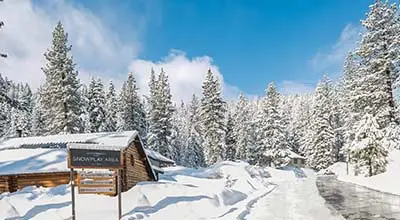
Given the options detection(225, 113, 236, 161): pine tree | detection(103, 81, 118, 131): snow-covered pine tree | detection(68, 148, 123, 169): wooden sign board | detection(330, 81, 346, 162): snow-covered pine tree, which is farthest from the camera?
detection(330, 81, 346, 162): snow-covered pine tree

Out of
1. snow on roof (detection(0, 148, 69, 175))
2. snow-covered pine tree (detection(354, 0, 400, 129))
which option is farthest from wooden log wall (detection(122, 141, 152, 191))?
snow-covered pine tree (detection(354, 0, 400, 129))

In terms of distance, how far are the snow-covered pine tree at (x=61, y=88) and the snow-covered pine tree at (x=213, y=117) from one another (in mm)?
21948

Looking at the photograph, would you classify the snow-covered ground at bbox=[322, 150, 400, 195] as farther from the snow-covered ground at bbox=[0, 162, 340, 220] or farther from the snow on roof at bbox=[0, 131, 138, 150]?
the snow on roof at bbox=[0, 131, 138, 150]

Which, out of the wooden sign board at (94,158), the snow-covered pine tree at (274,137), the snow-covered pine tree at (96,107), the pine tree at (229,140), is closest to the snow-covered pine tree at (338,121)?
the snow-covered pine tree at (274,137)

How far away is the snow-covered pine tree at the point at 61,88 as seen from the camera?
154ft

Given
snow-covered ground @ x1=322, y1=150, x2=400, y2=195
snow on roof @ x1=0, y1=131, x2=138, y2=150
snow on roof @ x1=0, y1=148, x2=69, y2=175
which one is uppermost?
snow on roof @ x1=0, y1=131, x2=138, y2=150

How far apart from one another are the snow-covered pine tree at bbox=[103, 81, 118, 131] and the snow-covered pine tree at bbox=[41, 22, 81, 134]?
11860mm

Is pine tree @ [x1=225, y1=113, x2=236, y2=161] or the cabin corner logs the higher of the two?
pine tree @ [x1=225, y1=113, x2=236, y2=161]

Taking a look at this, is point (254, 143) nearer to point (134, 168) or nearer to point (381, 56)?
point (381, 56)

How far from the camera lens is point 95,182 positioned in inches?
544

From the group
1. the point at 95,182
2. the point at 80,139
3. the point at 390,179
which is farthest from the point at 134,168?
the point at 390,179

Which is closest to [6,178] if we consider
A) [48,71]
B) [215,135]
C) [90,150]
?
[90,150]

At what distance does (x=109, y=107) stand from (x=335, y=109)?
44.7 m

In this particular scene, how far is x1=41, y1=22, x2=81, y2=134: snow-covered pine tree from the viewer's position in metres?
46.9
